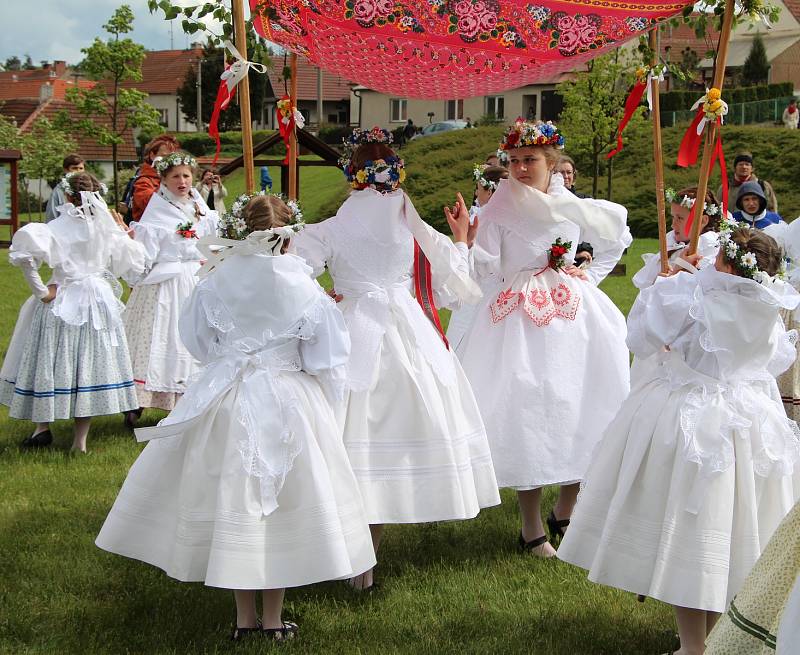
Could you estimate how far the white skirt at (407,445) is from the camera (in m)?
4.94

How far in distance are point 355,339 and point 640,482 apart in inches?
63.7

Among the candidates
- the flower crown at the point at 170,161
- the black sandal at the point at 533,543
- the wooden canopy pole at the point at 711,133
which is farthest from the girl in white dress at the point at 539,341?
the flower crown at the point at 170,161

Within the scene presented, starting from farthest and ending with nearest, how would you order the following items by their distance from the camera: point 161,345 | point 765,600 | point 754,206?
point 754,206 → point 161,345 → point 765,600

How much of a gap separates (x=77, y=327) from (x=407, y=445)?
11.7 feet

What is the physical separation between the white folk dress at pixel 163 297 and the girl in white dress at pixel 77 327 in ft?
1.51

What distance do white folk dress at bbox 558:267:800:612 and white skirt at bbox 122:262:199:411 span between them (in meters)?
4.72

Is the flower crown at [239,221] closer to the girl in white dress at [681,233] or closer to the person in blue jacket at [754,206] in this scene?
the girl in white dress at [681,233]

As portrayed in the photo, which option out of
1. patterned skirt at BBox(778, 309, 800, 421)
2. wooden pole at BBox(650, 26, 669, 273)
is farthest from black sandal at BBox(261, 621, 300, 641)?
patterned skirt at BBox(778, 309, 800, 421)

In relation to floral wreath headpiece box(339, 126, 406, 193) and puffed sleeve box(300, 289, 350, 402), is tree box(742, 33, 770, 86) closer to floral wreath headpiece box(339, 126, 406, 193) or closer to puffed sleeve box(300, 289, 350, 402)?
floral wreath headpiece box(339, 126, 406, 193)

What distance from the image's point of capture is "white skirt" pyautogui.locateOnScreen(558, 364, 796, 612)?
3.93m

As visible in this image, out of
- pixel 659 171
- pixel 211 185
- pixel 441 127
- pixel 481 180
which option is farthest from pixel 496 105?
pixel 659 171

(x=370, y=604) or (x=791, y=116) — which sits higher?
(x=791, y=116)

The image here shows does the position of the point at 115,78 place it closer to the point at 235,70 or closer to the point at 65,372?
the point at 65,372

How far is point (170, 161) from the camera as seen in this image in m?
7.94
